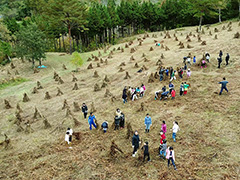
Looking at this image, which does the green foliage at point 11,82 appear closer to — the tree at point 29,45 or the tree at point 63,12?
the tree at point 29,45

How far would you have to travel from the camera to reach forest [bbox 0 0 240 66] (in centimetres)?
A: 3052

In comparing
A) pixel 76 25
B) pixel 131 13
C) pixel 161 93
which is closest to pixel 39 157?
pixel 161 93

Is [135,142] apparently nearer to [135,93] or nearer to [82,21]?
[135,93]

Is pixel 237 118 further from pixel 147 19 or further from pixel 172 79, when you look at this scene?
pixel 147 19

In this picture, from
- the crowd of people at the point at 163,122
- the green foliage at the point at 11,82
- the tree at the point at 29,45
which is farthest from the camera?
→ the tree at the point at 29,45

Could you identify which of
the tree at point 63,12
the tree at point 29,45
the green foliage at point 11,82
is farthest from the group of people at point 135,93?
the tree at point 63,12

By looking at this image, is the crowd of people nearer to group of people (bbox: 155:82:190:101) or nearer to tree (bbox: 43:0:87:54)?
group of people (bbox: 155:82:190:101)

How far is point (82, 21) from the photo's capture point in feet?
118

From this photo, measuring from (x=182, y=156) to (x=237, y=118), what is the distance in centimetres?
477

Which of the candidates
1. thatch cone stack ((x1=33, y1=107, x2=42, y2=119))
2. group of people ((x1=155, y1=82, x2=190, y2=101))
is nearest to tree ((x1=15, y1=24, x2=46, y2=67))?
thatch cone stack ((x1=33, y1=107, x2=42, y2=119))

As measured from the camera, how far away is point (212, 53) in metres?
21.6

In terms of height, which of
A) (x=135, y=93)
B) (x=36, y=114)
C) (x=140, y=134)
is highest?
(x=135, y=93)

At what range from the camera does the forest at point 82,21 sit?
30.5 meters

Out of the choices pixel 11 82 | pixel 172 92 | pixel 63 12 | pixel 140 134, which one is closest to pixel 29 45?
pixel 11 82
